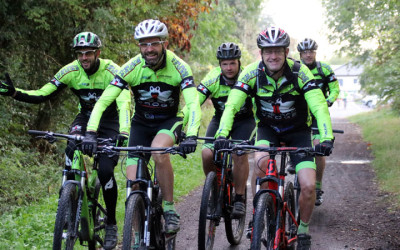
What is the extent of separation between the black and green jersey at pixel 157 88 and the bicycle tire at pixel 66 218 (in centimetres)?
101

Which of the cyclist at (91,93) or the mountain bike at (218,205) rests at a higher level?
the cyclist at (91,93)

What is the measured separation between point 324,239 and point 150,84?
3.22 m

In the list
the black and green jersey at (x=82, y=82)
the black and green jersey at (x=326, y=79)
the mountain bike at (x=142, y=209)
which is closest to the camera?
the mountain bike at (x=142, y=209)

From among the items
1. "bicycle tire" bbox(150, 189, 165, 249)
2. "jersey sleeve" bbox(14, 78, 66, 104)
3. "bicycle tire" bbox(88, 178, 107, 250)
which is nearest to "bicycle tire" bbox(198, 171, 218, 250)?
"bicycle tire" bbox(150, 189, 165, 249)

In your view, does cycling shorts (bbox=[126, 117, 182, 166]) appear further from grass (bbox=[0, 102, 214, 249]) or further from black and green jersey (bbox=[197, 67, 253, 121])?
black and green jersey (bbox=[197, 67, 253, 121])

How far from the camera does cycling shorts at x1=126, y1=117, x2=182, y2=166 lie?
5832mm

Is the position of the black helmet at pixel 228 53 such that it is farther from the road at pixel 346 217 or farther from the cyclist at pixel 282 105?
the road at pixel 346 217

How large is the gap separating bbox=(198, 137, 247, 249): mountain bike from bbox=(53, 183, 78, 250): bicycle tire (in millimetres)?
1388

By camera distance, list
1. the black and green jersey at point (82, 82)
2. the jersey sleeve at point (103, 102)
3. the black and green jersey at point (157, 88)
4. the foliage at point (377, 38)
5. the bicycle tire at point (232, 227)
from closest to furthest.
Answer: the jersey sleeve at point (103, 102)
the black and green jersey at point (157, 88)
the black and green jersey at point (82, 82)
the bicycle tire at point (232, 227)
the foliage at point (377, 38)

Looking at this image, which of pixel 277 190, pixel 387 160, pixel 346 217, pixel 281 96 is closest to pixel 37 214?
pixel 277 190

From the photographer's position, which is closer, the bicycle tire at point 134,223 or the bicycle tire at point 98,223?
the bicycle tire at point 134,223

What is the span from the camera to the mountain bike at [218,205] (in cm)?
575

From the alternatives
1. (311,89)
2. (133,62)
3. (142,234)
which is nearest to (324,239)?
(311,89)

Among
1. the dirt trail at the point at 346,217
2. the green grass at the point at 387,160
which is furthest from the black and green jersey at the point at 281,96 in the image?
the green grass at the point at 387,160
